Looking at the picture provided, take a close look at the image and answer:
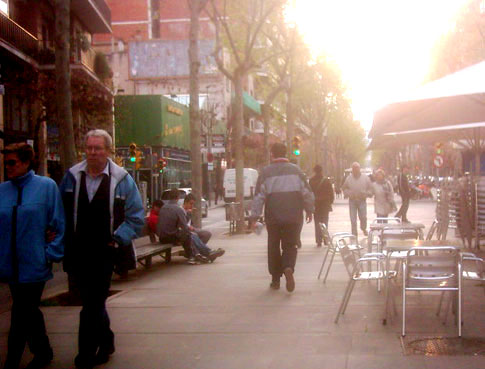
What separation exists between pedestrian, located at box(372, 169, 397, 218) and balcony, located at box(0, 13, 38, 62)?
1100cm

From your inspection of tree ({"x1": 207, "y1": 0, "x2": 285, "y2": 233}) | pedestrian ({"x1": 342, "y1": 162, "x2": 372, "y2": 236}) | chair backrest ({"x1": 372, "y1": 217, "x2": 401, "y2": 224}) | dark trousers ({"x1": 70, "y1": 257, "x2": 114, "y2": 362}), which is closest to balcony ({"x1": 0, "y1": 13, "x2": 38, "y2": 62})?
tree ({"x1": 207, "y1": 0, "x2": 285, "y2": 233})

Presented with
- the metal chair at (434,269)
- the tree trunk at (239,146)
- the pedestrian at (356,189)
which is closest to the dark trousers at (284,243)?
the metal chair at (434,269)

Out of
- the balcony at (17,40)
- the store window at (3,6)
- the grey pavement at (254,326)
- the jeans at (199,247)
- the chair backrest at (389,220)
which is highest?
the store window at (3,6)

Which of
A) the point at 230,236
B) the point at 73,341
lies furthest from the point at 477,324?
the point at 230,236

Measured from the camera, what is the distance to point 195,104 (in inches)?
883

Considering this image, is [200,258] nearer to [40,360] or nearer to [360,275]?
[360,275]

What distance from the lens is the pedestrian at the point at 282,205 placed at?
36.3 feet

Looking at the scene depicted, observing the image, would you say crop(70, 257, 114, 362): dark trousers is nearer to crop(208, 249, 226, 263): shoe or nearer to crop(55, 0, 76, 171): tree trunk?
crop(55, 0, 76, 171): tree trunk

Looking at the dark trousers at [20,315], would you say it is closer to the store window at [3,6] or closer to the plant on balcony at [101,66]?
the store window at [3,6]

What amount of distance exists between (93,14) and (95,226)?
1159 inches

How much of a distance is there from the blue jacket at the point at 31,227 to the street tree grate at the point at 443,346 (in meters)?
3.01

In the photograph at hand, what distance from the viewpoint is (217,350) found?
7355 mm

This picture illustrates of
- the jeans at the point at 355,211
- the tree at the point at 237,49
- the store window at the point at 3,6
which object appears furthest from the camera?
the tree at the point at 237,49

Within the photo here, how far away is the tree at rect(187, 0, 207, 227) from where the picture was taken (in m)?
21.8
